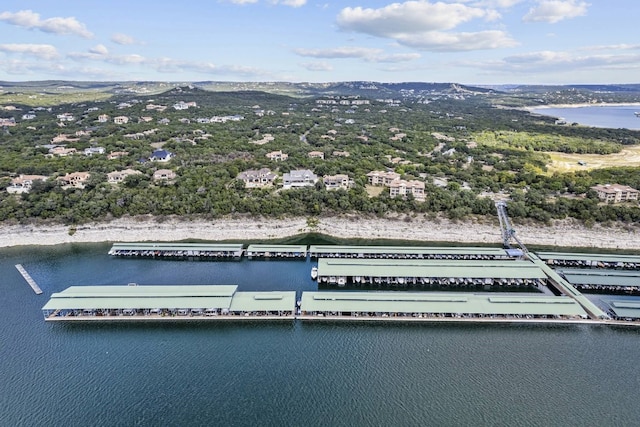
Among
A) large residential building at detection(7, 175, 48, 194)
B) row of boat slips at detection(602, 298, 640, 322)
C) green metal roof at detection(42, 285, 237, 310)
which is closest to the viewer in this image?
row of boat slips at detection(602, 298, 640, 322)

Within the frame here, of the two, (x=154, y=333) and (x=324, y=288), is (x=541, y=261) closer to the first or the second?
(x=324, y=288)

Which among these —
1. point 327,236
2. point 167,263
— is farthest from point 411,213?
point 167,263

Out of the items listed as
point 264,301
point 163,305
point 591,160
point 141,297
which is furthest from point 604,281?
point 591,160

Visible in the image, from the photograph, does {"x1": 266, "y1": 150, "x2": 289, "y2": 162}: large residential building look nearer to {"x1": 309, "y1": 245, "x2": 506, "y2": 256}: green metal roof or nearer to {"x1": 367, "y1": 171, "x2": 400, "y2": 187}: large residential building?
{"x1": 367, "y1": 171, "x2": 400, "y2": 187}: large residential building

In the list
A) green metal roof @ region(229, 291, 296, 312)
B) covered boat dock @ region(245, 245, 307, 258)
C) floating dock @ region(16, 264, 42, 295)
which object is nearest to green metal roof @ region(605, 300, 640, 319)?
green metal roof @ region(229, 291, 296, 312)

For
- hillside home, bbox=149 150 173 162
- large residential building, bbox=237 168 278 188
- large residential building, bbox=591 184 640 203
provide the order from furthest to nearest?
1. hillside home, bbox=149 150 173 162
2. large residential building, bbox=237 168 278 188
3. large residential building, bbox=591 184 640 203

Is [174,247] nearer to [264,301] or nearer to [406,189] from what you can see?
[264,301]

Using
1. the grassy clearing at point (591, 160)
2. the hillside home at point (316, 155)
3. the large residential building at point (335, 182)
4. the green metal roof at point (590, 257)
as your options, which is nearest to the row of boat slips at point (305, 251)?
the green metal roof at point (590, 257)

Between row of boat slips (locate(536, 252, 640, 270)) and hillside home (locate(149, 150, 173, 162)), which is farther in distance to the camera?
hillside home (locate(149, 150, 173, 162))
